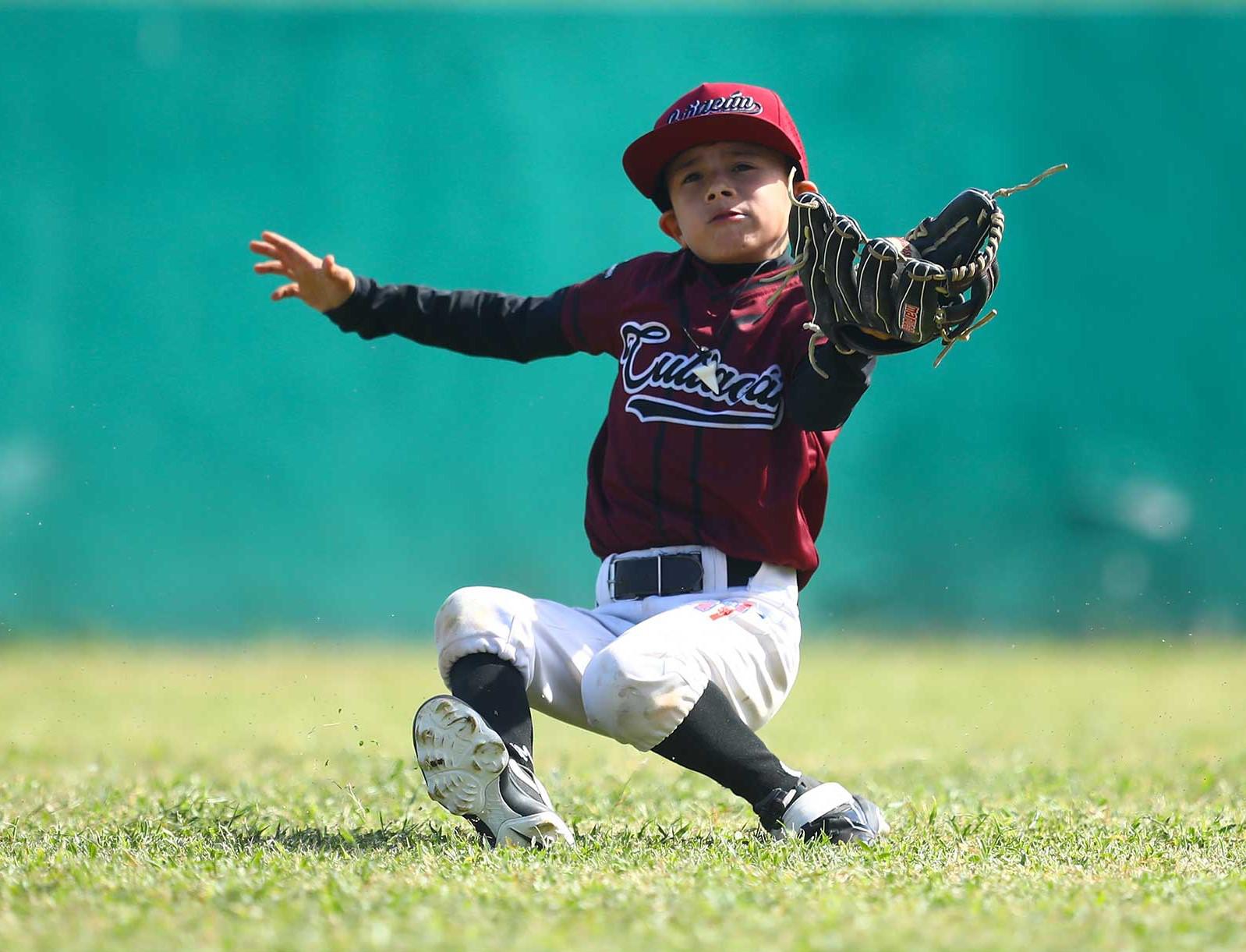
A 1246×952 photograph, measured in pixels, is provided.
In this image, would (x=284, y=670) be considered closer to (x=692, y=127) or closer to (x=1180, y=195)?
(x=692, y=127)

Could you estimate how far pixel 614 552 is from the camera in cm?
304

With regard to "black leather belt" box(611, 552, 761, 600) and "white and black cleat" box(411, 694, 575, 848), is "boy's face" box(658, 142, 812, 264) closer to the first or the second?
"black leather belt" box(611, 552, 761, 600)

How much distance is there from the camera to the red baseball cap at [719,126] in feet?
10.0

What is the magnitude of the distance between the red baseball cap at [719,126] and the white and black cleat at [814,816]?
4.12 feet

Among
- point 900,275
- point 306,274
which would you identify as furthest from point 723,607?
point 306,274

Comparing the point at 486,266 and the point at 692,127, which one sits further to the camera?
the point at 486,266

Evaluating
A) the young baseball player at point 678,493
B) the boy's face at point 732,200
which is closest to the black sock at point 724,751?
the young baseball player at point 678,493

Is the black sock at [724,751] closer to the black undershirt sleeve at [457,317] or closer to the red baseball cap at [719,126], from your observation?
the black undershirt sleeve at [457,317]

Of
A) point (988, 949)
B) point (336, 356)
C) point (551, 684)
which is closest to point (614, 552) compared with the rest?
point (551, 684)

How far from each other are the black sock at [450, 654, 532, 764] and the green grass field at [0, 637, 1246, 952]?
21 cm

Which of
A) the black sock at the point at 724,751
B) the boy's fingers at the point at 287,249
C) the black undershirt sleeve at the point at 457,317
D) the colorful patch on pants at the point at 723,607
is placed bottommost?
the black sock at the point at 724,751

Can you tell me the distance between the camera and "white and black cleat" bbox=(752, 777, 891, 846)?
2.70m

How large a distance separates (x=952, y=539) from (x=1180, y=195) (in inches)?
87.8

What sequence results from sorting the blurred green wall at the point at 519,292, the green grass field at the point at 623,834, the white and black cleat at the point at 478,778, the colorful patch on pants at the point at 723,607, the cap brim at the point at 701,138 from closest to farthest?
the green grass field at the point at 623,834, the white and black cleat at the point at 478,778, the colorful patch on pants at the point at 723,607, the cap brim at the point at 701,138, the blurred green wall at the point at 519,292
